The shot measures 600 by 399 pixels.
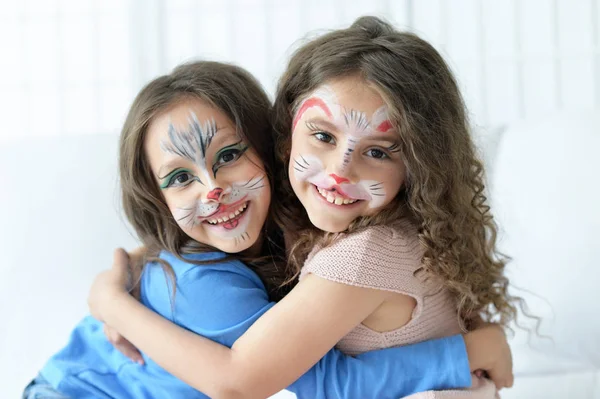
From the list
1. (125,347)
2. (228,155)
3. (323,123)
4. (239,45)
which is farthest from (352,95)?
(239,45)

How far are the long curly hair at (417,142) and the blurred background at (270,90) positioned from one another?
0.28m

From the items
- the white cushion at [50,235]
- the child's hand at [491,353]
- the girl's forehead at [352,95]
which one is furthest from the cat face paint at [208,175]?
the white cushion at [50,235]

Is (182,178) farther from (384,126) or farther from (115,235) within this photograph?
(115,235)

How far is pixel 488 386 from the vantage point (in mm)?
1400

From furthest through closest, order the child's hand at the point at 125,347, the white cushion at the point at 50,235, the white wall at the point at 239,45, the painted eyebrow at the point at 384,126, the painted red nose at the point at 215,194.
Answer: the white wall at the point at 239,45
the white cushion at the point at 50,235
the child's hand at the point at 125,347
the painted red nose at the point at 215,194
the painted eyebrow at the point at 384,126

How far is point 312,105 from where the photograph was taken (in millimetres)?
1280

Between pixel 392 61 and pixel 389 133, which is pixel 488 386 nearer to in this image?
pixel 389 133

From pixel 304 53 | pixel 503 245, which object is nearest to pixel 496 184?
pixel 503 245

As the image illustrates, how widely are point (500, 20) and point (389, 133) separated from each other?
177 cm

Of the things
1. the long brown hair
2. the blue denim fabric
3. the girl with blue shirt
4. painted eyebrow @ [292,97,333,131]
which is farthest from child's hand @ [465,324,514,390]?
the blue denim fabric

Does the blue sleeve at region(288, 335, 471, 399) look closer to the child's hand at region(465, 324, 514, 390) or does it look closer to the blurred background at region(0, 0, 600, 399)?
the child's hand at region(465, 324, 514, 390)

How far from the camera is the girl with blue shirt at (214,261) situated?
4.30 ft

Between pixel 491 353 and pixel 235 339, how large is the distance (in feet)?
1.56

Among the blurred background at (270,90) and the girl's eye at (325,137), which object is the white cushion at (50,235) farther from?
the girl's eye at (325,137)
